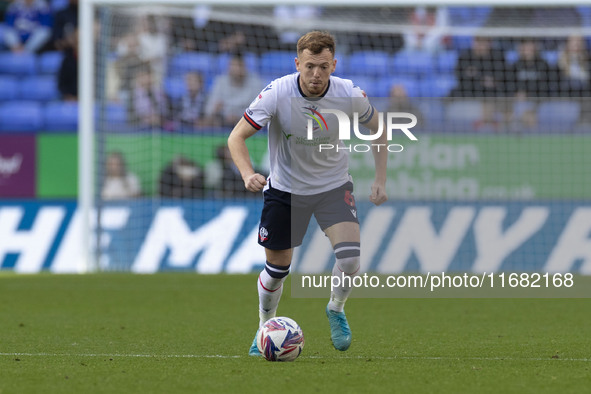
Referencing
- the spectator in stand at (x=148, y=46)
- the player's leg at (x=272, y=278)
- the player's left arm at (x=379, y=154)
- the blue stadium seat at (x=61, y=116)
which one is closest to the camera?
the player's leg at (x=272, y=278)

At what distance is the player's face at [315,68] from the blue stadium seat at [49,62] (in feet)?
39.9

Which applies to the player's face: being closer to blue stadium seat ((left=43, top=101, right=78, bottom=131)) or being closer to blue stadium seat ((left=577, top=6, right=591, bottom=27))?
blue stadium seat ((left=43, top=101, right=78, bottom=131))

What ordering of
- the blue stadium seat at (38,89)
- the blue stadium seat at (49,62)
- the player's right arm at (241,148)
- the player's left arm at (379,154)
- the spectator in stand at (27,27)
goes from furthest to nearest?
the spectator in stand at (27,27), the blue stadium seat at (49,62), the blue stadium seat at (38,89), the player's left arm at (379,154), the player's right arm at (241,148)

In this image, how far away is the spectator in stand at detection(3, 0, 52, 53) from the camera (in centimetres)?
1819

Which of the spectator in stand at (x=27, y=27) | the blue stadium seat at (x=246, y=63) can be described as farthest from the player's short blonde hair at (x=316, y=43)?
the spectator in stand at (x=27, y=27)

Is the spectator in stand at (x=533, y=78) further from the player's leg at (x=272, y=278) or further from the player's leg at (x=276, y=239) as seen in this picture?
the player's leg at (x=272, y=278)

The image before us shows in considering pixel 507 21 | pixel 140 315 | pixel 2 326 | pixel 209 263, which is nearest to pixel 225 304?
pixel 140 315

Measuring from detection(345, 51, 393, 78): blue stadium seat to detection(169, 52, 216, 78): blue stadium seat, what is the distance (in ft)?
6.42

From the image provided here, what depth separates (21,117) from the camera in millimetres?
16250

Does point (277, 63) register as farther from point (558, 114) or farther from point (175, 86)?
point (558, 114)

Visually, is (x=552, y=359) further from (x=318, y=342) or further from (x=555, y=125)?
(x=555, y=125)

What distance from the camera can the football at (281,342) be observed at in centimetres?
582

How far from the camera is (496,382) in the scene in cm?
505

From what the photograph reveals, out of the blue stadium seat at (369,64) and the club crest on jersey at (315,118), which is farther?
the blue stadium seat at (369,64)
